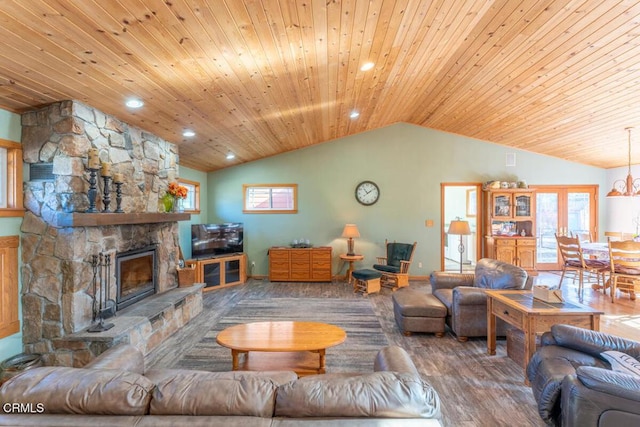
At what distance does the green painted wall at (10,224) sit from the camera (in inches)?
108

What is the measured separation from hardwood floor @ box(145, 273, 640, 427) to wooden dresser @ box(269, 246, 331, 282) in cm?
104

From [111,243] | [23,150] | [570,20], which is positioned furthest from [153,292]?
[570,20]

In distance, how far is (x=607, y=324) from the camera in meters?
3.97

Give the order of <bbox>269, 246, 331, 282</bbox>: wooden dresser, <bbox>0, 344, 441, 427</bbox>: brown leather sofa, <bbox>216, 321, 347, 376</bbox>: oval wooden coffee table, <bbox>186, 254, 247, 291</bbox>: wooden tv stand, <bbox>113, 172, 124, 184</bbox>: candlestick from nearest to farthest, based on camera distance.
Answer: <bbox>0, 344, 441, 427</bbox>: brown leather sofa < <bbox>216, 321, 347, 376</bbox>: oval wooden coffee table < <bbox>113, 172, 124, 184</bbox>: candlestick < <bbox>186, 254, 247, 291</bbox>: wooden tv stand < <bbox>269, 246, 331, 282</bbox>: wooden dresser

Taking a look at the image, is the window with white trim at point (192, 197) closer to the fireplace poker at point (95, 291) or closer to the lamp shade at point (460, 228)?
the fireplace poker at point (95, 291)

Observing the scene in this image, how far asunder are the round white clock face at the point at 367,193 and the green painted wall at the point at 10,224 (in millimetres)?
5557

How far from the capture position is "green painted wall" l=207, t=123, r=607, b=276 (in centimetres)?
690

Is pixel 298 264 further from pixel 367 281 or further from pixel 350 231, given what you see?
pixel 367 281

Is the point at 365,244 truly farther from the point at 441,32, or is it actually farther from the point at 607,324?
the point at 441,32

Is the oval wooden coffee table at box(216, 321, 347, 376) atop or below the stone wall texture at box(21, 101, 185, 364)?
below

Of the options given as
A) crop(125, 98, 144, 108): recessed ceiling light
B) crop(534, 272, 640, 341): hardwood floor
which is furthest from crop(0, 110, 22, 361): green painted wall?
crop(534, 272, 640, 341): hardwood floor

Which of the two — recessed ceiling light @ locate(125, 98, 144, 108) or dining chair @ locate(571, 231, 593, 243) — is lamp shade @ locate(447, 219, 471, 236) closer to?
dining chair @ locate(571, 231, 593, 243)

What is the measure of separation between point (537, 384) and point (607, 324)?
9.51ft

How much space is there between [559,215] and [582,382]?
6.98m
